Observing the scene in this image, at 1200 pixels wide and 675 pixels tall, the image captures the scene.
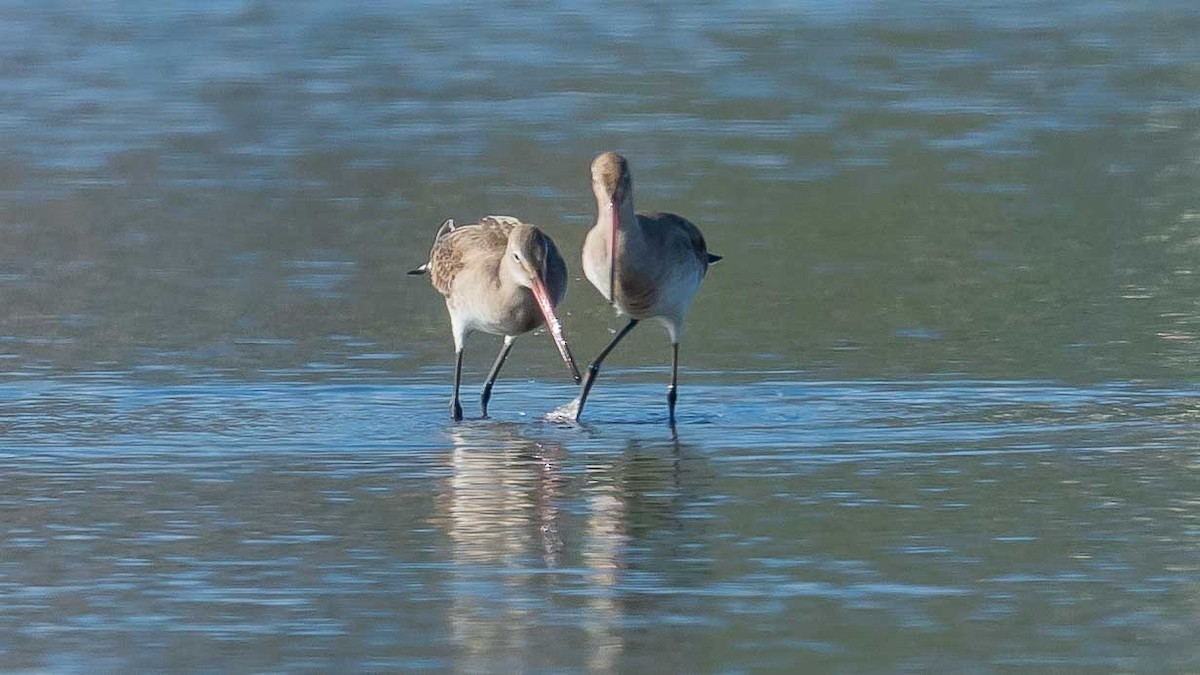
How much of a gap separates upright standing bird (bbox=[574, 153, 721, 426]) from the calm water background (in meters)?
0.34

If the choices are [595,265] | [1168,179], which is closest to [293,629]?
[595,265]

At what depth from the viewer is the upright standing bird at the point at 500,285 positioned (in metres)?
10.9

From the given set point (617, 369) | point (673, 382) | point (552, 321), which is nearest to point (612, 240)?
point (552, 321)

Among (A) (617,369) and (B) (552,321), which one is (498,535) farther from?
(A) (617,369)

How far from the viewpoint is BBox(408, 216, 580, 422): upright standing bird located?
35.6 ft

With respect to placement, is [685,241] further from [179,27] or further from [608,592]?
[179,27]

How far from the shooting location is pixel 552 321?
10570 mm

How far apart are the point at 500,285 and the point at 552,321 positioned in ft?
2.10

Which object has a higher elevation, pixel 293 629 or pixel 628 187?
pixel 628 187

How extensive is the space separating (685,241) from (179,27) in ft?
47.4

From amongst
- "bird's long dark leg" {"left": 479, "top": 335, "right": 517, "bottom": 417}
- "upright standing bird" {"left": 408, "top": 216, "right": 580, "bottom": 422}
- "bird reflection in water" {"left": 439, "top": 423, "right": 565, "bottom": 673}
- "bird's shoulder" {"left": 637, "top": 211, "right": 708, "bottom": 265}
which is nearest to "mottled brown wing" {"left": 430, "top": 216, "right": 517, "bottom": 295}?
"upright standing bird" {"left": 408, "top": 216, "right": 580, "bottom": 422}

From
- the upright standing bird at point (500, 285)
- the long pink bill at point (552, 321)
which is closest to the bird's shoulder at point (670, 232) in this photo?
the upright standing bird at point (500, 285)

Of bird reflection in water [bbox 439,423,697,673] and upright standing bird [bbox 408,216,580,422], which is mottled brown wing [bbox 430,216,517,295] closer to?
upright standing bird [bbox 408,216,580,422]

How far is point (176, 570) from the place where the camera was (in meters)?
8.02
